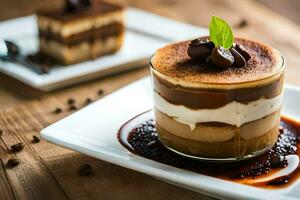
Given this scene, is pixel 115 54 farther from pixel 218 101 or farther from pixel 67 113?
pixel 218 101

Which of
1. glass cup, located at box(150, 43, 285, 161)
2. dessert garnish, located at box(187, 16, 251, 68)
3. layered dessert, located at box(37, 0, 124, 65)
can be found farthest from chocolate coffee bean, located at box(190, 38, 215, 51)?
layered dessert, located at box(37, 0, 124, 65)

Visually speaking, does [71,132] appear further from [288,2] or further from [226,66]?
[288,2]

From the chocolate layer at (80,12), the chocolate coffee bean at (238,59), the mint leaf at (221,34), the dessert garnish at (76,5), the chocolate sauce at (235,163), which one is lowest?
the chocolate sauce at (235,163)

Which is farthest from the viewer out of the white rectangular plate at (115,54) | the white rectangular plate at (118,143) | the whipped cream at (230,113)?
the white rectangular plate at (115,54)

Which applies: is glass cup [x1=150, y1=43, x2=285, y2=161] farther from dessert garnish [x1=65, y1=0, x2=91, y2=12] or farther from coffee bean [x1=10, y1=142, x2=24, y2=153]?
dessert garnish [x1=65, y1=0, x2=91, y2=12]

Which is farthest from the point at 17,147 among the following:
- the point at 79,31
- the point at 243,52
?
the point at 79,31

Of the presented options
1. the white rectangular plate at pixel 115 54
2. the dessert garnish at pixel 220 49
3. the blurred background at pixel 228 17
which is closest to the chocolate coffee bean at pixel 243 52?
the dessert garnish at pixel 220 49

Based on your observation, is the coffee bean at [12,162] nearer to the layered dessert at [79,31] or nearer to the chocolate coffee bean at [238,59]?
the chocolate coffee bean at [238,59]
